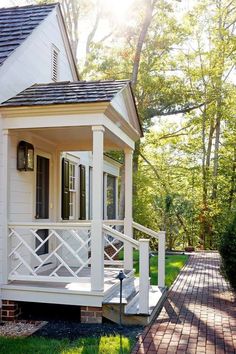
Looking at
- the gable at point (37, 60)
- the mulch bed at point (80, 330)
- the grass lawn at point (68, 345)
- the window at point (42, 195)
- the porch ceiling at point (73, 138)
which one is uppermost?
the gable at point (37, 60)

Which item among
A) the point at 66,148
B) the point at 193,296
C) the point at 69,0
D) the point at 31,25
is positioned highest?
the point at 69,0

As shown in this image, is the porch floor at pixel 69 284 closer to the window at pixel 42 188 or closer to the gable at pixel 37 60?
the window at pixel 42 188

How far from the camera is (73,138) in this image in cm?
810

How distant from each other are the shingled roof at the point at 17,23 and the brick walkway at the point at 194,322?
4580mm

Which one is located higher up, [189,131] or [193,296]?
[189,131]

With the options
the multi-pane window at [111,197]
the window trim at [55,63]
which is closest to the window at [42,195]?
the window trim at [55,63]

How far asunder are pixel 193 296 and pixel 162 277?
653mm

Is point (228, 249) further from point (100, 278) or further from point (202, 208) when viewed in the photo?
point (202, 208)

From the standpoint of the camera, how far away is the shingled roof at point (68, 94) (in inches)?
240

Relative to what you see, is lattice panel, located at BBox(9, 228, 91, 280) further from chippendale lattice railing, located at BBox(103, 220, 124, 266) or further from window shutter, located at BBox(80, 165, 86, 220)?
window shutter, located at BBox(80, 165, 86, 220)

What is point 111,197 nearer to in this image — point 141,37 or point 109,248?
point 109,248

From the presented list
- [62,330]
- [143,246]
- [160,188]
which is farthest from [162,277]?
[160,188]

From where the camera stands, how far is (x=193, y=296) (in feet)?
24.8

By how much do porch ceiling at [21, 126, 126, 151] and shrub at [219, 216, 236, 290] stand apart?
2.56m
